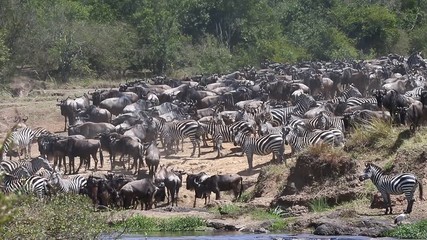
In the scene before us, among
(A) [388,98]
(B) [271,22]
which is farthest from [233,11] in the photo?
(A) [388,98]

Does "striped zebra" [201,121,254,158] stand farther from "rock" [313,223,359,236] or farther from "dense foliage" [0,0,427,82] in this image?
"dense foliage" [0,0,427,82]

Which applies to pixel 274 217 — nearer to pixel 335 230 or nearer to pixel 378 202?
pixel 378 202

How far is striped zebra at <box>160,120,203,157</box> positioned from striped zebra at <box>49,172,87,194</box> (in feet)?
26.6

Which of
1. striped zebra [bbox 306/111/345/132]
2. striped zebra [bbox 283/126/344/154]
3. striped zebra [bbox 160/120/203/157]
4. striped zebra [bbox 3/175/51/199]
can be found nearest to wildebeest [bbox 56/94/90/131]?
striped zebra [bbox 160/120/203/157]

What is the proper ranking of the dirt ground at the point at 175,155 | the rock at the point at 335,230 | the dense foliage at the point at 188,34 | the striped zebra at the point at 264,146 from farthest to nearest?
the dense foliage at the point at 188,34
the dirt ground at the point at 175,155
the striped zebra at the point at 264,146
the rock at the point at 335,230

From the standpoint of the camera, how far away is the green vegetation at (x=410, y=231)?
66.3 ft

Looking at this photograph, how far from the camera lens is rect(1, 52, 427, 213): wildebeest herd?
27125 millimetres

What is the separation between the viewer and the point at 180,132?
36219 millimetres

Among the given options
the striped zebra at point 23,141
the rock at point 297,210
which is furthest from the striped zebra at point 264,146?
the striped zebra at point 23,141

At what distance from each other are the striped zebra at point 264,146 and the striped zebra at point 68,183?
221 inches

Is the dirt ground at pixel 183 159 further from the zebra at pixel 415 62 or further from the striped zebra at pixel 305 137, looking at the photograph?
the zebra at pixel 415 62

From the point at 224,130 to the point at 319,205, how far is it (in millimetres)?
11273

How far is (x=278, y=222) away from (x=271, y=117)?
15.0 m

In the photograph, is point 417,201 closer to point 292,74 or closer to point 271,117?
point 271,117
